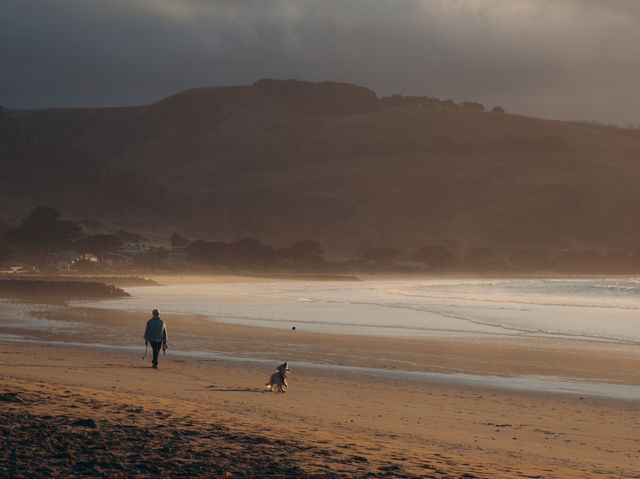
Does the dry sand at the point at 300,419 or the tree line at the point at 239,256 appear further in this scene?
the tree line at the point at 239,256

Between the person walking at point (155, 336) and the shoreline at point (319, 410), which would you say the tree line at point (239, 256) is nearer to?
the shoreline at point (319, 410)

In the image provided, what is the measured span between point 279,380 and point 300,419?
2.73 metres

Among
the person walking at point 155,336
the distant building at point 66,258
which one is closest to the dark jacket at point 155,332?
the person walking at point 155,336

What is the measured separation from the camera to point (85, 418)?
35.2 ft

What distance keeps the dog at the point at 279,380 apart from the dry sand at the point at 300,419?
22 cm

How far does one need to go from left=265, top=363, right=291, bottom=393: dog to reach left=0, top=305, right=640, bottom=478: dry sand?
217 mm

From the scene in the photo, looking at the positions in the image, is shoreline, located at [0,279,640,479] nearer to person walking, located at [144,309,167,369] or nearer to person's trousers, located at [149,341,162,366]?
person's trousers, located at [149,341,162,366]

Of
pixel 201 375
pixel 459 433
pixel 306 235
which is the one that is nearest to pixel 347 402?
pixel 459 433

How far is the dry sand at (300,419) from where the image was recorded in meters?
9.12

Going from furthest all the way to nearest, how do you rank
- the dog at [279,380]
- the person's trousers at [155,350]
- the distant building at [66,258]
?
1. the distant building at [66,258]
2. the person's trousers at [155,350]
3. the dog at [279,380]

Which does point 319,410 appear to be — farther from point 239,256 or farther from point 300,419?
point 239,256

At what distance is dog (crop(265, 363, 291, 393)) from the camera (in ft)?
50.2

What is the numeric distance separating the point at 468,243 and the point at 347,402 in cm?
16896

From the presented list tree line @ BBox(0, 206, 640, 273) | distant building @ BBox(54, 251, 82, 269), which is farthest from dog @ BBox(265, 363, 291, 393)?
distant building @ BBox(54, 251, 82, 269)
